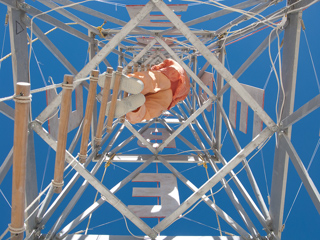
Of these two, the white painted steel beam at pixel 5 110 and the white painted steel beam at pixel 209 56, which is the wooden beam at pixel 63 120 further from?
the white painted steel beam at pixel 209 56

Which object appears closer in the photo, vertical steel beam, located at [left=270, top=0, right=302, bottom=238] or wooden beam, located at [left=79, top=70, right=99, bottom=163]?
wooden beam, located at [left=79, top=70, right=99, bottom=163]

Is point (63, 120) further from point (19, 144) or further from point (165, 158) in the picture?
point (165, 158)

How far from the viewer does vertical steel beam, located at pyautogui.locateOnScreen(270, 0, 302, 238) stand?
7.40 ft

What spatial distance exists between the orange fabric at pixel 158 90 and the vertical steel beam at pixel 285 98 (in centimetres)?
133

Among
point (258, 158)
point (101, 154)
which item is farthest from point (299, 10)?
point (258, 158)

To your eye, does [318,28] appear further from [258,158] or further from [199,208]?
[199,208]

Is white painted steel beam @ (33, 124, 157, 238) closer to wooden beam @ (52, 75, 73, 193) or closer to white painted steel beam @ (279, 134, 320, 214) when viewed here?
wooden beam @ (52, 75, 73, 193)

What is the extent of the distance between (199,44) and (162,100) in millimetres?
1217

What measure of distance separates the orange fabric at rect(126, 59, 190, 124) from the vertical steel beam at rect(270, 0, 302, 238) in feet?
4.38

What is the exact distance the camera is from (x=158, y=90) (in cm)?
330

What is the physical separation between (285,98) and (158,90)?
1453 mm

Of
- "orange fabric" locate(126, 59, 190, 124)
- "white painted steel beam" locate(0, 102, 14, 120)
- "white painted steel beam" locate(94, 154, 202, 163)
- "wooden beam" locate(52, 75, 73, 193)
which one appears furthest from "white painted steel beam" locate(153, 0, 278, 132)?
"white painted steel beam" locate(94, 154, 202, 163)

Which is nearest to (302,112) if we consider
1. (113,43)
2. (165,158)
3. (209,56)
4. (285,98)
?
(285,98)

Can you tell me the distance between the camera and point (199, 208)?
30.8 ft
